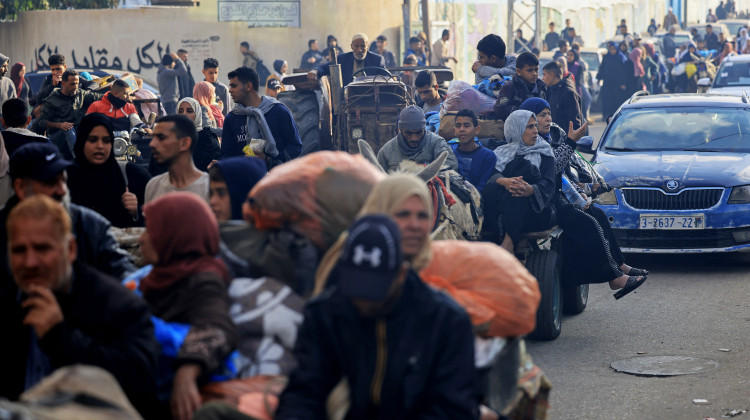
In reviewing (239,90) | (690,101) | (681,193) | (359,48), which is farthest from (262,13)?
(239,90)

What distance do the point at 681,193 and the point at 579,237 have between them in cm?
249

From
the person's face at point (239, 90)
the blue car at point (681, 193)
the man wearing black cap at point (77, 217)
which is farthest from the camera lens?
the blue car at point (681, 193)

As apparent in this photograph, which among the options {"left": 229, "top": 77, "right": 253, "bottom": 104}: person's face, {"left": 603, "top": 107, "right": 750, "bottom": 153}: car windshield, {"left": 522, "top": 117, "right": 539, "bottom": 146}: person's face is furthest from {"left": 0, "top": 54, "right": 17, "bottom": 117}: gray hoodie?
{"left": 522, "top": 117, "right": 539, "bottom": 146}: person's face

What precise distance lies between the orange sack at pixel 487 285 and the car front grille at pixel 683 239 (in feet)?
22.3

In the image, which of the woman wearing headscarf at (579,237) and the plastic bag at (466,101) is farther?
the plastic bag at (466,101)

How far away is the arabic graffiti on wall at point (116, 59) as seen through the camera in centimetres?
2933

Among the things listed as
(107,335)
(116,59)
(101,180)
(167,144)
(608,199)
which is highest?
(116,59)

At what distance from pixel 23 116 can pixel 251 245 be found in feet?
19.0

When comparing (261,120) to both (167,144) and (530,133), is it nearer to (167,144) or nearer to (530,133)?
(530,133)

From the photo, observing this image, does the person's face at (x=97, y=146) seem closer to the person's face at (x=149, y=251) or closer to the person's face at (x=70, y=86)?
the person's face at (x=149, y=251)

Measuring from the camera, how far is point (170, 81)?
69.1 feet

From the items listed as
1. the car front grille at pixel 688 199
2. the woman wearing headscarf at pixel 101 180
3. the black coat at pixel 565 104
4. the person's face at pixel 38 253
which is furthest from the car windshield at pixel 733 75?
the person's face at pixel 38 253

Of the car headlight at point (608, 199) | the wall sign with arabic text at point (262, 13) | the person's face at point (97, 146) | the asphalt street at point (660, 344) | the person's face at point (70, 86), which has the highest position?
the wall sign with arabic text at point (262, 13)

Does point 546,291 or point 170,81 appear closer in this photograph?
point 546,291
